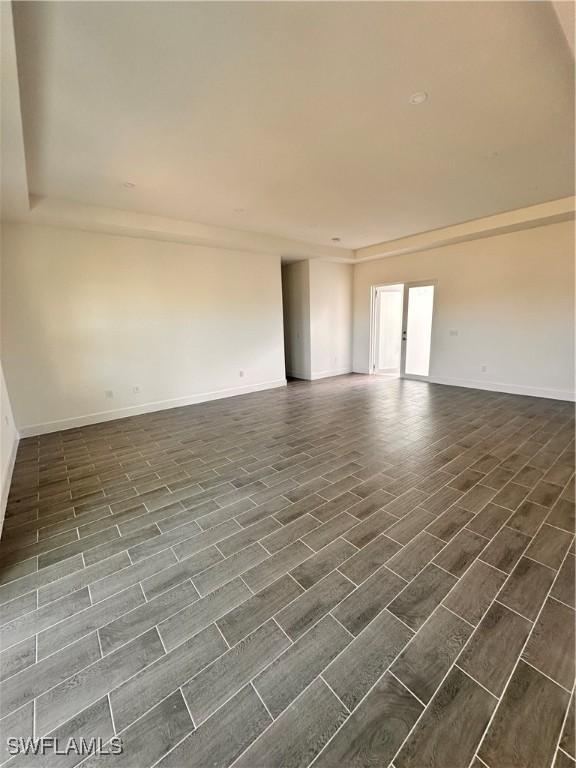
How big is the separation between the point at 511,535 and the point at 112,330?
5.27 metres

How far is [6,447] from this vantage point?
10.3ft

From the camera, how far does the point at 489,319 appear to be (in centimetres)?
556

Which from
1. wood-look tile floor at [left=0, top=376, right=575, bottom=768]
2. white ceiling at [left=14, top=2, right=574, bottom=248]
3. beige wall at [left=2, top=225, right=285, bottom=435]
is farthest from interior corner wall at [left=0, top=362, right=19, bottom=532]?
white ceiling at [left=14, top=2, right=574, bottom=248]

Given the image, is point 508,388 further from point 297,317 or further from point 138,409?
point 138,409

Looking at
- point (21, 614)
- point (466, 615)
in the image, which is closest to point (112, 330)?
point (21, 614)

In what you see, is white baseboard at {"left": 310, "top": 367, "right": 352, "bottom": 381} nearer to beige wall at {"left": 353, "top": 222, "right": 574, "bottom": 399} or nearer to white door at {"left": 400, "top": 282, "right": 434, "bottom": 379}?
white door at {"left": 400, "top": 282, "right": 434, "bottom": 379}

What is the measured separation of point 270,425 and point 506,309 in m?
4.65

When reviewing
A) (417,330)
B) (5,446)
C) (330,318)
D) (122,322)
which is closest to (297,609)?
(5,446)

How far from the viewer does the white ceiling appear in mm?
1604

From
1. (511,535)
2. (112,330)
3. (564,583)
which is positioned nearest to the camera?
(564,583)

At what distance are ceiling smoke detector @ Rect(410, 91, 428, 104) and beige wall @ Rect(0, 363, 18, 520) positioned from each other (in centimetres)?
436

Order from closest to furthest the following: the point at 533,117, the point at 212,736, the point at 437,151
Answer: the point at 212,736 → the point at 533,117 → the point at 437,151

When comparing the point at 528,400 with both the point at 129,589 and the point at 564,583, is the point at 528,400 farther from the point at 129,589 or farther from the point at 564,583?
the point at 129,589

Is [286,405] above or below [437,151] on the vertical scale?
below
